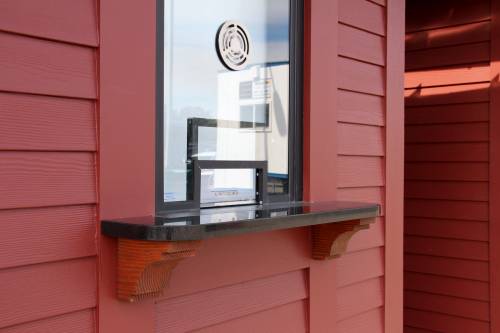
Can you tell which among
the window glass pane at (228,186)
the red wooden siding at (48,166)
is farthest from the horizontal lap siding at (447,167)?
the red wooden siding at (48,166)

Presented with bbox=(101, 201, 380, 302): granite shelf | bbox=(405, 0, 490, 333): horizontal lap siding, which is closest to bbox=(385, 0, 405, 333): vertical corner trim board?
bbox=(405, 0, 490, 333): horizontal lap siding

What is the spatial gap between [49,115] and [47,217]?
229 millimetres

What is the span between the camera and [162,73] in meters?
1.73

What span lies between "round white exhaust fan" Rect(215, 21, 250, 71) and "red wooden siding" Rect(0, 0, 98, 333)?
0.51m

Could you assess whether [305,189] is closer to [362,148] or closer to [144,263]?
[362,148]

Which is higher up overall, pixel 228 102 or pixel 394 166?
pixel 228 102

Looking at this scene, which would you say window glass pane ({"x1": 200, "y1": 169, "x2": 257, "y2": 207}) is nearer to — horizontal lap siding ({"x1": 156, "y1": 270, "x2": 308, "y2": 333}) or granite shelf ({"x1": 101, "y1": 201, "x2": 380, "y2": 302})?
granite shelf ({"x1": 101, "y1": 201, "x2": 380, "y2": 302})

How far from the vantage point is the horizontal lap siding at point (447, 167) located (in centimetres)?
346

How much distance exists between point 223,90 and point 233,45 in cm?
15

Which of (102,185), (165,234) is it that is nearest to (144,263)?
(165,234)

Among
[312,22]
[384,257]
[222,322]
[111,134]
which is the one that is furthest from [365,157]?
[111,134]

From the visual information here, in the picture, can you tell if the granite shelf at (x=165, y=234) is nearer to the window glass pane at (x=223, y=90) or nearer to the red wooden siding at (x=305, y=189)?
the red wooden siding at (x=305, y=189)

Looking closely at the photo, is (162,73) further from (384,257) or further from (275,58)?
(384,257)

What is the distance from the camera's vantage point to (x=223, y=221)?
1551 mm
